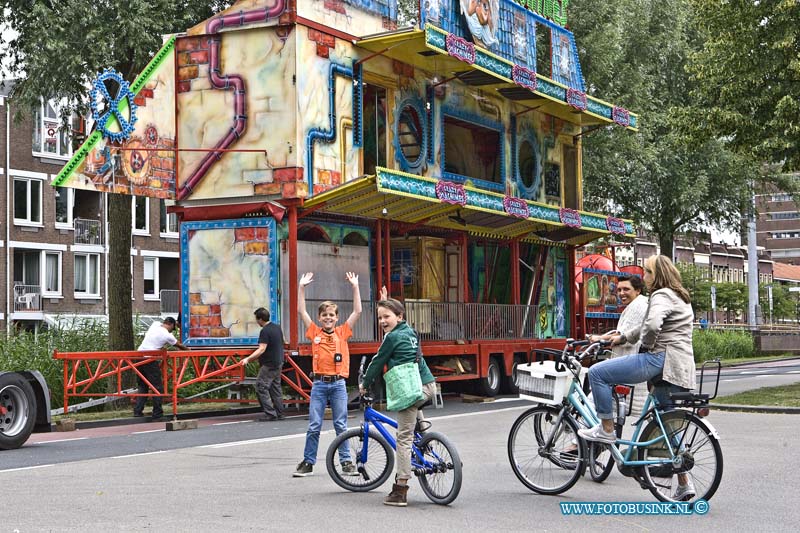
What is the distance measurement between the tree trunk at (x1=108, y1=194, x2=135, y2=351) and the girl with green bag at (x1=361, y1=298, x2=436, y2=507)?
16.3 metres

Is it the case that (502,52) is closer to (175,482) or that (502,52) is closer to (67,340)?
(67,340)

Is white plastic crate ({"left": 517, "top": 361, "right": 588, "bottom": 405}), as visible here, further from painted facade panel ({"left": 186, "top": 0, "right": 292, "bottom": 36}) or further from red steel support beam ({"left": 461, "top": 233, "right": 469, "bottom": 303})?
red steel support beam ({"left": 461, "top": 233, "right": 469, "bottom": 303})

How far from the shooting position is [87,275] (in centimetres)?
5812

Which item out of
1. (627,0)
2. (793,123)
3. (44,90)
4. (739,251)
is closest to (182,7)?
(44,90)

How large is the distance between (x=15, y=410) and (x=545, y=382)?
793 centimetres

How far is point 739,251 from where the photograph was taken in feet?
397

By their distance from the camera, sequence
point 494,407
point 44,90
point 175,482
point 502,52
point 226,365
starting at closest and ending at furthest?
point 175,482, point 226,365, point 494,407, point 44,90, point 502,52

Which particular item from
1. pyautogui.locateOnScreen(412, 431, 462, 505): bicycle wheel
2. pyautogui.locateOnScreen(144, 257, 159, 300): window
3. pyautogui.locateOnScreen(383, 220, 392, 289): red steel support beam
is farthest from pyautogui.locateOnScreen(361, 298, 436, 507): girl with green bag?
pyautogui.locateOnScreen(144, 257, 159, 300): window

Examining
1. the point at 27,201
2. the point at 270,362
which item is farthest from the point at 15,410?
the point at 27,201

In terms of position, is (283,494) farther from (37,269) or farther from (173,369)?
(37,269)

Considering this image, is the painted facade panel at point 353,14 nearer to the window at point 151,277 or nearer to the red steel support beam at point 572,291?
the red steel support beam at point 572,291

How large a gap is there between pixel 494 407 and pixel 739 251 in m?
104

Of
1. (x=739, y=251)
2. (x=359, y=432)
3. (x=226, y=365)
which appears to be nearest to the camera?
(x=359, y=432)

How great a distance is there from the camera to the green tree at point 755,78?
2400 centimetres
